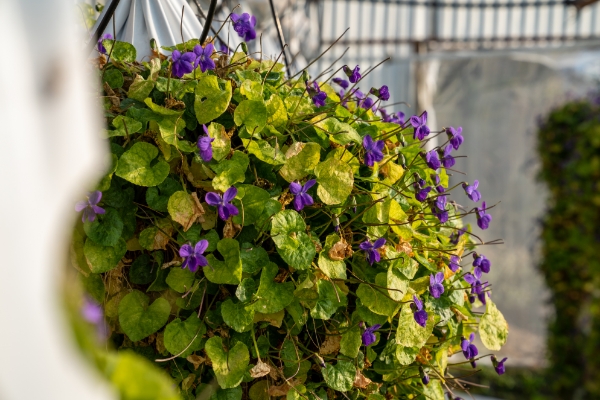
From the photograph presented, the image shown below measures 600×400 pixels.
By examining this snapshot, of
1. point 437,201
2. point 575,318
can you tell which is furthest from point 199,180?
point 575,318

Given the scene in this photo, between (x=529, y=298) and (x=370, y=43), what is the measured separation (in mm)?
2792

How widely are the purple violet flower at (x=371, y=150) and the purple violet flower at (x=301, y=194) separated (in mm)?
99

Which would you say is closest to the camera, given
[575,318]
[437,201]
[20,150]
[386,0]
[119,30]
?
[20,150]

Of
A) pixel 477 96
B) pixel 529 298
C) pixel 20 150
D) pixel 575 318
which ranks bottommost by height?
pixel 529 298

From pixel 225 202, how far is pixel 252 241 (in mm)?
85

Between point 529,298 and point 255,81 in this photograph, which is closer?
point 255,81

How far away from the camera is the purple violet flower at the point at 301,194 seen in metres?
0.71

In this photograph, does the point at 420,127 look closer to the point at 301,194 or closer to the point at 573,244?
the point at 301,194

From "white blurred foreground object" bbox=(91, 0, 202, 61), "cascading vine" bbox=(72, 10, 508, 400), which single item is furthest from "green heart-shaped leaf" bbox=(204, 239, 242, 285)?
"white blurred foreground object" bbox=(91, 0, 202, 61)

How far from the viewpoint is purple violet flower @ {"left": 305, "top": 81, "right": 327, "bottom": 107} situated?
851mm

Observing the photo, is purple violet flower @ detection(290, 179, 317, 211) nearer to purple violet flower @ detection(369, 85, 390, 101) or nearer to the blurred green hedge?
purple violet flower @ detection(369, 85, 390, 101)

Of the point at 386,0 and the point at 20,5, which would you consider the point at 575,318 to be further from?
the point at 20,5

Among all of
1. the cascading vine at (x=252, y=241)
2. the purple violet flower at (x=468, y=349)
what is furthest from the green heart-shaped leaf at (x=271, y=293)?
the purple violet flower at (x=468, y=349)

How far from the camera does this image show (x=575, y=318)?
4008 mm
